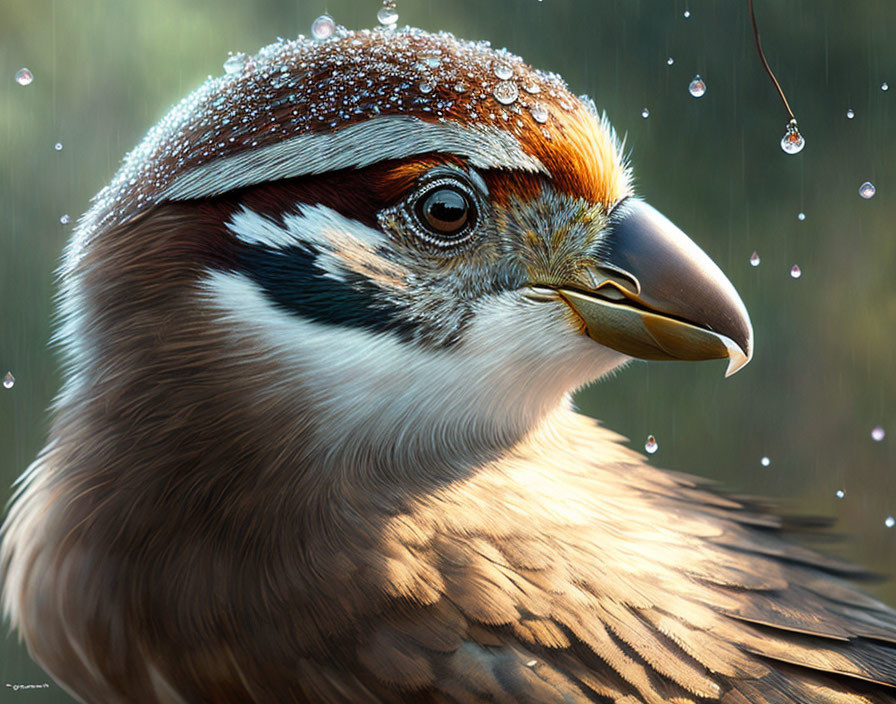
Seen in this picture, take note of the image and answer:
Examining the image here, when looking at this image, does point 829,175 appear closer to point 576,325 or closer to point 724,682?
point 576,325

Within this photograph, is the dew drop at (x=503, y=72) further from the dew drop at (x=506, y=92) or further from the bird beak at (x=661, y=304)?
the bird beak at (x=661, y=304)

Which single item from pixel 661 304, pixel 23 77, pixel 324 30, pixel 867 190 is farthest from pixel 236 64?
pixel 867 190

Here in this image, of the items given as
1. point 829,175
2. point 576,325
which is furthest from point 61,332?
point 829,175


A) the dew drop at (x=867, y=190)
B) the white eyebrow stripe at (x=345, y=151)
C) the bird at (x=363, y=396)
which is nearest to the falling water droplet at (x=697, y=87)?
the dew drop at (x=867, y=190)

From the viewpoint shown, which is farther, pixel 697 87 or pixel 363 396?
pixel 697 87

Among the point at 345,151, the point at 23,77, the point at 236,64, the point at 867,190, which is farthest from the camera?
the point at 867,190

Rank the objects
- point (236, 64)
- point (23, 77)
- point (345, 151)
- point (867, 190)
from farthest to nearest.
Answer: point (867, 190) < point (23, 77) < point (236, 64) < point (345, 151)

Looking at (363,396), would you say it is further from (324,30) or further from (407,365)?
(324,30)

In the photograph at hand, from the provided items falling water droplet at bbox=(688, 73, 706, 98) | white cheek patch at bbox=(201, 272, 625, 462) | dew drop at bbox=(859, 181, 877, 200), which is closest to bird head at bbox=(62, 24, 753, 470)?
white cheek patch at bbox=(201, 272, 625, 462)
